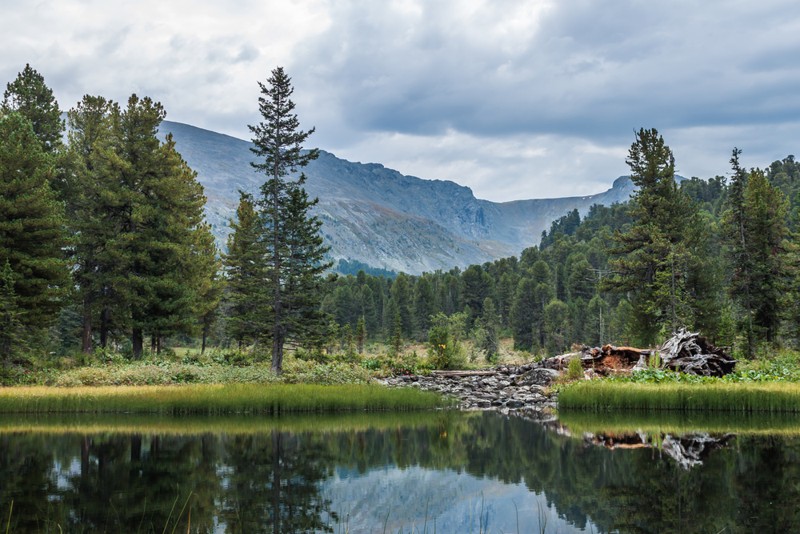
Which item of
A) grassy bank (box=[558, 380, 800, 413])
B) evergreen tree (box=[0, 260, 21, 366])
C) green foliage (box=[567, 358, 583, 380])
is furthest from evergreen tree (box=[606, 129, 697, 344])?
evergreen tree (box=[0, 260, 21, 366])

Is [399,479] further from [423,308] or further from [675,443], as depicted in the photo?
[423,308]

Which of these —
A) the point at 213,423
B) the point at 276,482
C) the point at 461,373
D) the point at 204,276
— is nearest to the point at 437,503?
the point at 276,482

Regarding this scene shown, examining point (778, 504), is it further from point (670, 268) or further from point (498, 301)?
point (498, 301)

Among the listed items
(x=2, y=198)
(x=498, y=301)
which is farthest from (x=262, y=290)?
(x=498, y=301)

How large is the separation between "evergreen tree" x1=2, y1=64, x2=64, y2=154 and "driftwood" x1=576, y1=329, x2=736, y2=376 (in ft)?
117

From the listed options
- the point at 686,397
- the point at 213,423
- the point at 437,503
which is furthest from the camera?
the point at 686,397

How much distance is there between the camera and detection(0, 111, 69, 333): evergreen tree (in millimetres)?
31141

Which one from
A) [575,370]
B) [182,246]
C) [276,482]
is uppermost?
[182,246]

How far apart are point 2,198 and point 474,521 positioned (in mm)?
30294

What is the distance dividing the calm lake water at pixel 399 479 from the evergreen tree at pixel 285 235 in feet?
49.2

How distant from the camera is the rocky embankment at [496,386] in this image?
2795cm

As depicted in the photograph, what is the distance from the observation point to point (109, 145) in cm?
4022

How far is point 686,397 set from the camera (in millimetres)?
23047

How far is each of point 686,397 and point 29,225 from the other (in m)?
31.6
